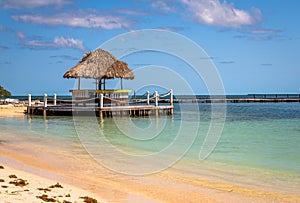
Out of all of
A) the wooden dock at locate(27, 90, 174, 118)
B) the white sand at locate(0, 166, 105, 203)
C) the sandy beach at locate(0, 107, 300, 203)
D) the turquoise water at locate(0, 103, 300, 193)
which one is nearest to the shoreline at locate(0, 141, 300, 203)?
the sandy beach at locate(0, 107, 300, 203)

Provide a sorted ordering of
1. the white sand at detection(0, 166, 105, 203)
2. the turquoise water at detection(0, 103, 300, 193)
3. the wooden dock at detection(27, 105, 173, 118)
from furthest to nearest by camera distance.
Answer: the wooden dock at detection(27, 105, 173, 118), the turquoise water at detection(0, 103, 300, 193), the white sand at detection(0, 166, 105, 203)

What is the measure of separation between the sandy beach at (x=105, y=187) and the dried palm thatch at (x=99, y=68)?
17194mm

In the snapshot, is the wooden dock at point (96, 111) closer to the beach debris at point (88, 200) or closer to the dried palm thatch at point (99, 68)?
the dried palm thatch at point (99, 68)

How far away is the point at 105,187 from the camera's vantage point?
6.93 meters

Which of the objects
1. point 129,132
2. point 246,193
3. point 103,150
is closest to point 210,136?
point 129,132

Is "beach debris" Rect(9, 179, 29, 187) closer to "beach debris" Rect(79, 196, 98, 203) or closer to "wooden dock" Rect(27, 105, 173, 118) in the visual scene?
"beach debris" Rect(79, 196, 98, 203)

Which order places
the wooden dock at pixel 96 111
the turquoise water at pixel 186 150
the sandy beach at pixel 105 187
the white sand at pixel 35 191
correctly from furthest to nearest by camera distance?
the wooden dock at pixel 96 111
the turquoise water at pixel 186 150
the sandy beach at pixel 105 187
the white sand at pixel 35 191

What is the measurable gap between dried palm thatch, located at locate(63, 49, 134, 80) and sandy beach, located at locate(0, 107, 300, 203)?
17.2 meters

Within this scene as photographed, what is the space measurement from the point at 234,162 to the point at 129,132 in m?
7.80

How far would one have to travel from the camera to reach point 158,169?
8891mm

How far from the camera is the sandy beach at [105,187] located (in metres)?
6.12

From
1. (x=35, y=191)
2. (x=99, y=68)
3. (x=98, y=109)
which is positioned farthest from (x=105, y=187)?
(x=99, y=68)

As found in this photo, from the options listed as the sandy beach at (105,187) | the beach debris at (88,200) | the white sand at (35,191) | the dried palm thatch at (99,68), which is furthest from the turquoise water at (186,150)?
the dried palm thatch at (99,68)

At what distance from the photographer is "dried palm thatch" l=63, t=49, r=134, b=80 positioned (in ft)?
86.3
